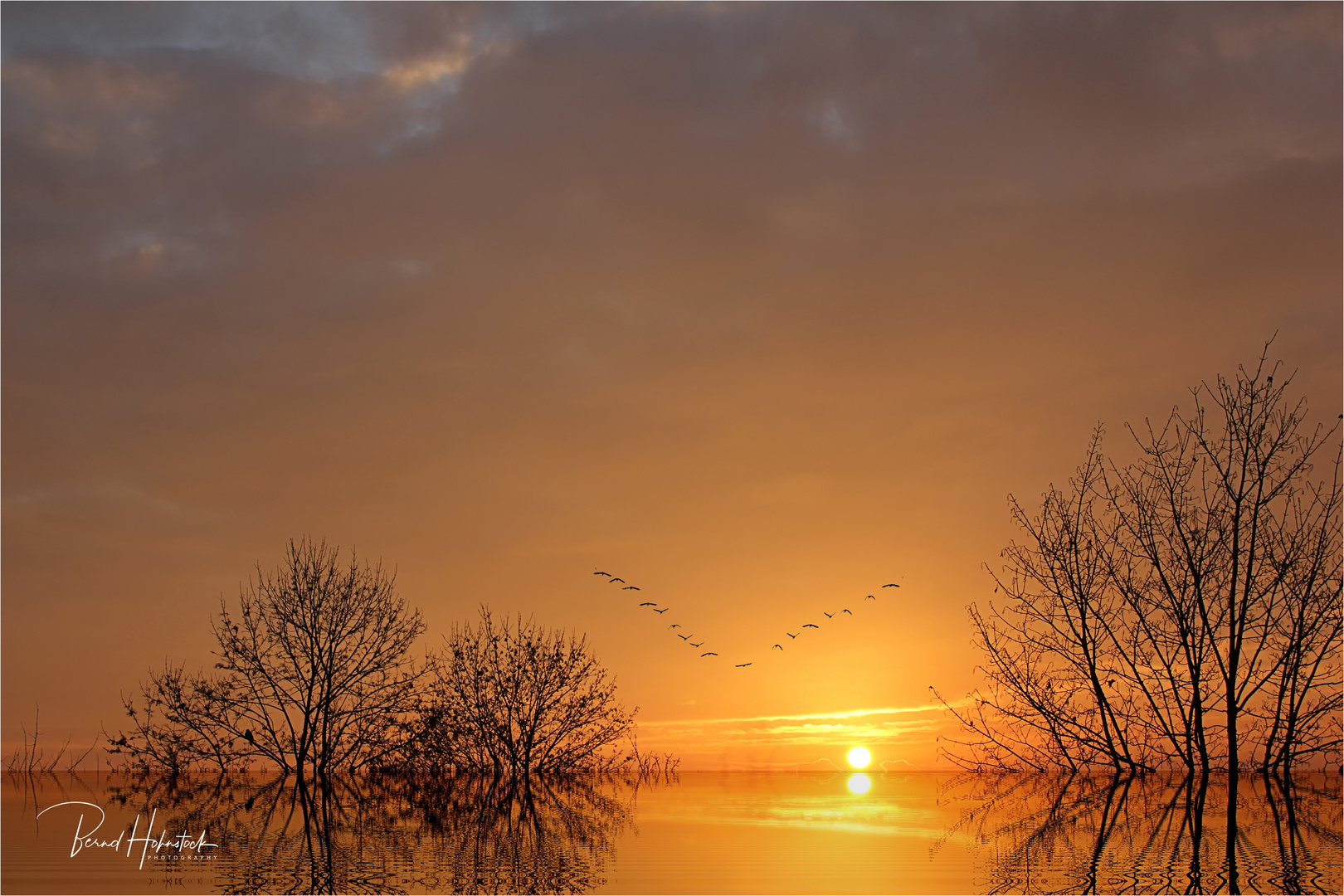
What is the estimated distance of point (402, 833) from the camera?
15.8 metres

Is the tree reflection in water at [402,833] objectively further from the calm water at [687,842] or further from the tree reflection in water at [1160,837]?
the tree reflection in water at [1160,837]

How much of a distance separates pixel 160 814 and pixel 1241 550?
22935mm

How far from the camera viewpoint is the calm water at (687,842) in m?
11.2

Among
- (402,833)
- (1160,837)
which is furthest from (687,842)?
(1160,837)

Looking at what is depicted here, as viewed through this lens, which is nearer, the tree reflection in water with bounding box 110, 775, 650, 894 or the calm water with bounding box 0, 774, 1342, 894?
the calm water with bounding box 0, 774, 1342, 894

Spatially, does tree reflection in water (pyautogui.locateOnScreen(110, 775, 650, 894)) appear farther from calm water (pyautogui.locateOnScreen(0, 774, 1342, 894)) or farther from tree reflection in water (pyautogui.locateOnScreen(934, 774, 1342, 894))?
tree reflection in water (pyautogui.locateOnScreen(934, 774, 1342, 894))

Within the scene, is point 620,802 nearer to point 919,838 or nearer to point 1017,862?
point 919,838

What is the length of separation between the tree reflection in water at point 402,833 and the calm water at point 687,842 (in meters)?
0.06

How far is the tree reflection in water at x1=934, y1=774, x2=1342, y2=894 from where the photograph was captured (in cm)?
1084

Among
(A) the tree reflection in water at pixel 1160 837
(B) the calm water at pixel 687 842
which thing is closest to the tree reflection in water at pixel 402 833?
(B) the calm water at pixel 687 842

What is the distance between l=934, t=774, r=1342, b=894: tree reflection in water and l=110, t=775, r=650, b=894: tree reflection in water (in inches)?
221

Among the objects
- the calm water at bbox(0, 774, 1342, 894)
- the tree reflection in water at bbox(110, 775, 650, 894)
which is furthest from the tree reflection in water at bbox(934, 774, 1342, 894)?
the tree reflection in water at bbox(110, 775, 650, 894)

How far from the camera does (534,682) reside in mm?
31625

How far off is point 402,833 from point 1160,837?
11.5 metres
